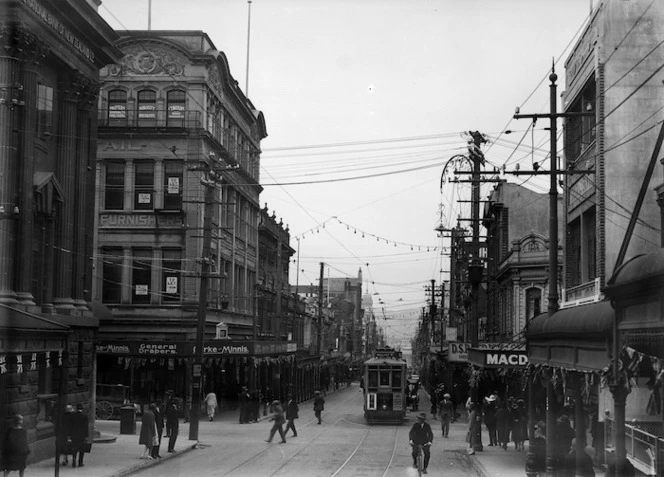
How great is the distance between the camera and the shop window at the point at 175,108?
5181 centimetres

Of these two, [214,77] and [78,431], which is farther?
[214,77]

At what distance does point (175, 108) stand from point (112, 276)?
10.1 m

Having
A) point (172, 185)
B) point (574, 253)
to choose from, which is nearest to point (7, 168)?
point (574, 253)

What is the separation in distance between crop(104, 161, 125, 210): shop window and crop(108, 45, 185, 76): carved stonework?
5.16 m

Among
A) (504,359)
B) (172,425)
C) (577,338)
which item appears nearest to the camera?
(577,338)

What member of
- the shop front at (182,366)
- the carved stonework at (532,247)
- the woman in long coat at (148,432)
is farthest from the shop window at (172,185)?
the woman in long coat at (148,432)

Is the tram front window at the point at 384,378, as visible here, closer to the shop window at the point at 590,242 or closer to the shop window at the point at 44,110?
the shop window at the point at 590,242

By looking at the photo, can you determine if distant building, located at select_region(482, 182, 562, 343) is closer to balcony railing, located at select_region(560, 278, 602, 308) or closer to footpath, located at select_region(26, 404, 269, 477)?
balcony railing, located at select_region(560, 278, 602, 308)

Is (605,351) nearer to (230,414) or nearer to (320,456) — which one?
(320,456)

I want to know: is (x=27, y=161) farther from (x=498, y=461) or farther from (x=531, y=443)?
(x=498, y=461)

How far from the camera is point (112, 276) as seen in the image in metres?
52.1

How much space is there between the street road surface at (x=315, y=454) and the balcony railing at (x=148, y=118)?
17.5m

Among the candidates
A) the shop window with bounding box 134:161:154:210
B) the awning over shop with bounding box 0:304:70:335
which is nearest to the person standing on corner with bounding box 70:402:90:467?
the awning over shop with bounding box 0:304:70:335

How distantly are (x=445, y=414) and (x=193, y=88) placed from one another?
971 inches
